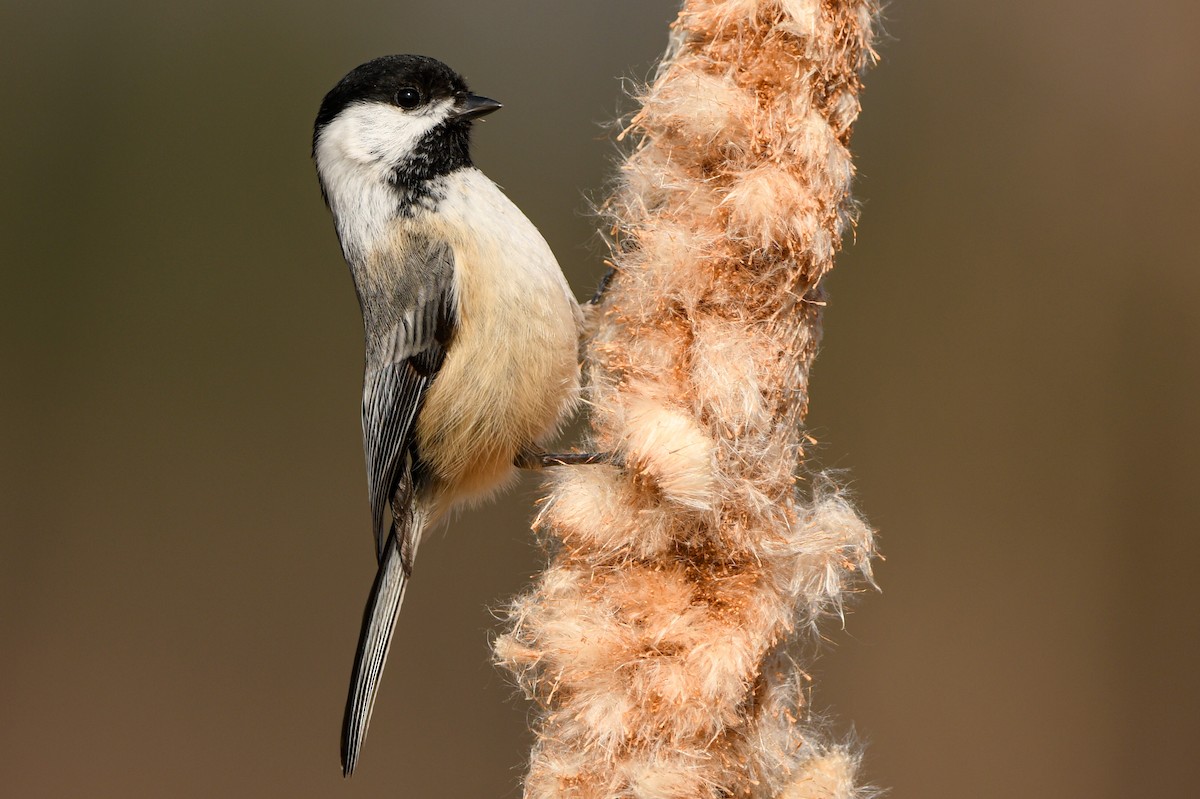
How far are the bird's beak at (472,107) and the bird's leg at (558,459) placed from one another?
1.47 ft

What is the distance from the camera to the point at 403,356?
122 cm

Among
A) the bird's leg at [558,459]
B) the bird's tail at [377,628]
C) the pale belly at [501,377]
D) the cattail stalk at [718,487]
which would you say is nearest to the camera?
the cattail stalk at [718,487]

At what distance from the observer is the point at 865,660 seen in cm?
179

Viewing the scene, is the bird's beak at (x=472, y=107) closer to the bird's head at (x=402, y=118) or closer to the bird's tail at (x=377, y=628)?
the bird's head at (x=402, y=118)

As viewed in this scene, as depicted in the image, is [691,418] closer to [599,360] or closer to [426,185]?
[599,360]

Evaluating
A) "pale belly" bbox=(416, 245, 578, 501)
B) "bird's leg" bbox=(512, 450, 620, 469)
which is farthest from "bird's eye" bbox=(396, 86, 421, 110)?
"bird's leg" bbox=(512, 450, 620, 469)

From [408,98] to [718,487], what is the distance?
79 cm

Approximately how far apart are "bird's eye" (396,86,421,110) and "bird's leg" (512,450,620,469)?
49cm

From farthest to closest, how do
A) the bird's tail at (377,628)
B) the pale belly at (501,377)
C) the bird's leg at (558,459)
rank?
the pale belly at (501,377) → the bird's tail at (377,628) → the bird's leg at (558,459)

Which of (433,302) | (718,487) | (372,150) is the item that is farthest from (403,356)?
(718,487)

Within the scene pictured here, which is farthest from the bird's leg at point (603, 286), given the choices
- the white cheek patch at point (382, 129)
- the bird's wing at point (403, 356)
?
the white cheek patch at point (382, 129)

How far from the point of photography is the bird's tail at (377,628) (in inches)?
39.6

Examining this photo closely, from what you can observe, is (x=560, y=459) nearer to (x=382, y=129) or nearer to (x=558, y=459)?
(x=558, y=459)

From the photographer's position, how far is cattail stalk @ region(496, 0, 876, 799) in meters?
0.68
